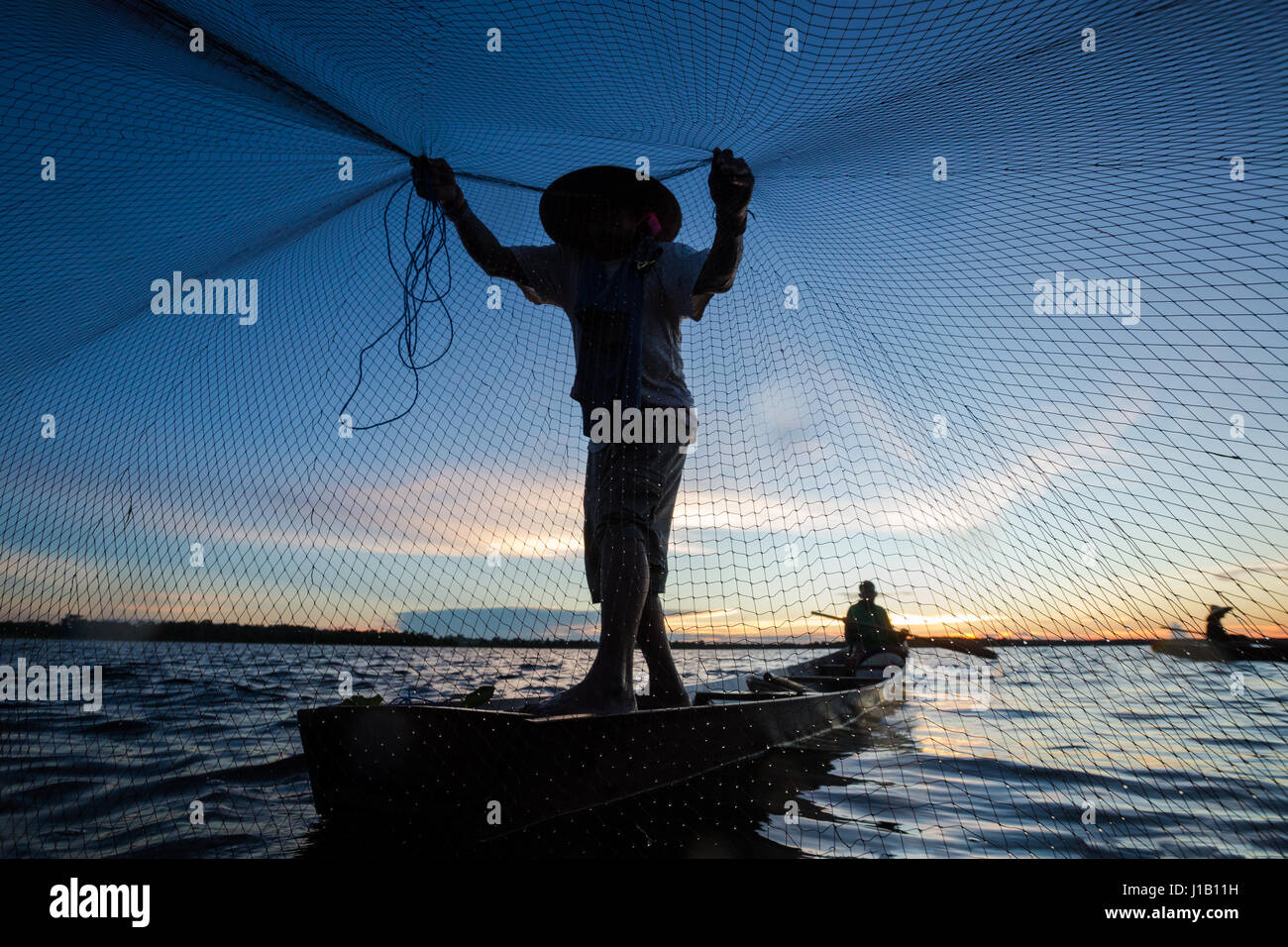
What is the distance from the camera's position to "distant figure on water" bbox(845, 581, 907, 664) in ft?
37.2

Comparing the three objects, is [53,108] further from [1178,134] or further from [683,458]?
[1178,134]

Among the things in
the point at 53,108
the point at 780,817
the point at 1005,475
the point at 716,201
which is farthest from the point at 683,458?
the point at 53,108

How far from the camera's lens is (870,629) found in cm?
1179

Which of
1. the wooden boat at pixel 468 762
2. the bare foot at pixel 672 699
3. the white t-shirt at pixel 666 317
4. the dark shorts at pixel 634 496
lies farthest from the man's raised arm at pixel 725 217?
the bare foot at pixel 672 699

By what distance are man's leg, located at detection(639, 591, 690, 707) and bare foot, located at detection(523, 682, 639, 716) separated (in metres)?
0.63

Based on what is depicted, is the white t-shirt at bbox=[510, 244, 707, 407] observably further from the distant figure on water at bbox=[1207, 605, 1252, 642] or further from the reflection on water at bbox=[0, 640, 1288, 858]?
the distant figure on water at bbox=[1207, 605, 1252, 642]

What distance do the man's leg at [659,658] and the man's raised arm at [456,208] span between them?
203 cm

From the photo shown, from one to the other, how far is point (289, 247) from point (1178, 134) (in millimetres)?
4853

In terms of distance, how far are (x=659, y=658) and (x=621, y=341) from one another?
1.87m

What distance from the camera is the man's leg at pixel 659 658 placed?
3.91 m

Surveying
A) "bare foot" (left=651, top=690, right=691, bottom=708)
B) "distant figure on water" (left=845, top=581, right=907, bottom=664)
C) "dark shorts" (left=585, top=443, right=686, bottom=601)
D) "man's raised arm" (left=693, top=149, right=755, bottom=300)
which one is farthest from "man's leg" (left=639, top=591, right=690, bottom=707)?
"distant figure on water" (left=845, top=581, right=907, bottom=664)

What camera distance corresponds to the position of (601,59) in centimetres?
348

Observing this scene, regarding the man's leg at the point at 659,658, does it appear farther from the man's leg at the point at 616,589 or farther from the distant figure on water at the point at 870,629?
the distant figure on water at the point at 870,629

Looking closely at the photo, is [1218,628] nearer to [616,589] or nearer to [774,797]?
[774,797]
